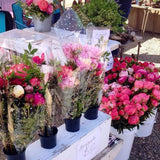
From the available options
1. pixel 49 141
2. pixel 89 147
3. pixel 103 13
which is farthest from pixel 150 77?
pixel 49 141

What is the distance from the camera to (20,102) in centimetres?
89

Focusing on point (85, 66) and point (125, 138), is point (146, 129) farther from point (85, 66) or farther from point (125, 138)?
point (85, 66)

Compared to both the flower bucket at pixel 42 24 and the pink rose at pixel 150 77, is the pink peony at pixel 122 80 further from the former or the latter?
the flower bucket at pixel 42 24

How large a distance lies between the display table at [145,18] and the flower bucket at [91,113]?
4.64 meters

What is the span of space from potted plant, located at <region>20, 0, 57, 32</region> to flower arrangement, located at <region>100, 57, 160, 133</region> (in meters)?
1.01

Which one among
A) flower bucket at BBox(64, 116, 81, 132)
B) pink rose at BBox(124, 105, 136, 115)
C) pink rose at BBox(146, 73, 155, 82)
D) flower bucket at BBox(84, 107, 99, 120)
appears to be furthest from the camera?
pink rose at BBox(146, 73, 155, 82)

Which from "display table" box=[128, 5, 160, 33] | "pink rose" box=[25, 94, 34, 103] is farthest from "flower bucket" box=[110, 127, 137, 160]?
"display table" box=[128, 5, 160, 33]

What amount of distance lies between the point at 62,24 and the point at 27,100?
2.85ft

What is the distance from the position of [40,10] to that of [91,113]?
1.38 meters

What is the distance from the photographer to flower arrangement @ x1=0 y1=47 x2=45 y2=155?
2.83ft

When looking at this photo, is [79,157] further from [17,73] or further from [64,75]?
[17,73]

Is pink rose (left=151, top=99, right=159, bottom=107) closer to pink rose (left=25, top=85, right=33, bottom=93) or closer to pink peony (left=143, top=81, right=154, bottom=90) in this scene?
pink peony (left=143, top=81, right=154, bottom=90)

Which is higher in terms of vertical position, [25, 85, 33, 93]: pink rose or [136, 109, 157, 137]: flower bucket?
[25, 85, 33, 93]: pink rose

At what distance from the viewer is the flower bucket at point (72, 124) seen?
3.87 ft
